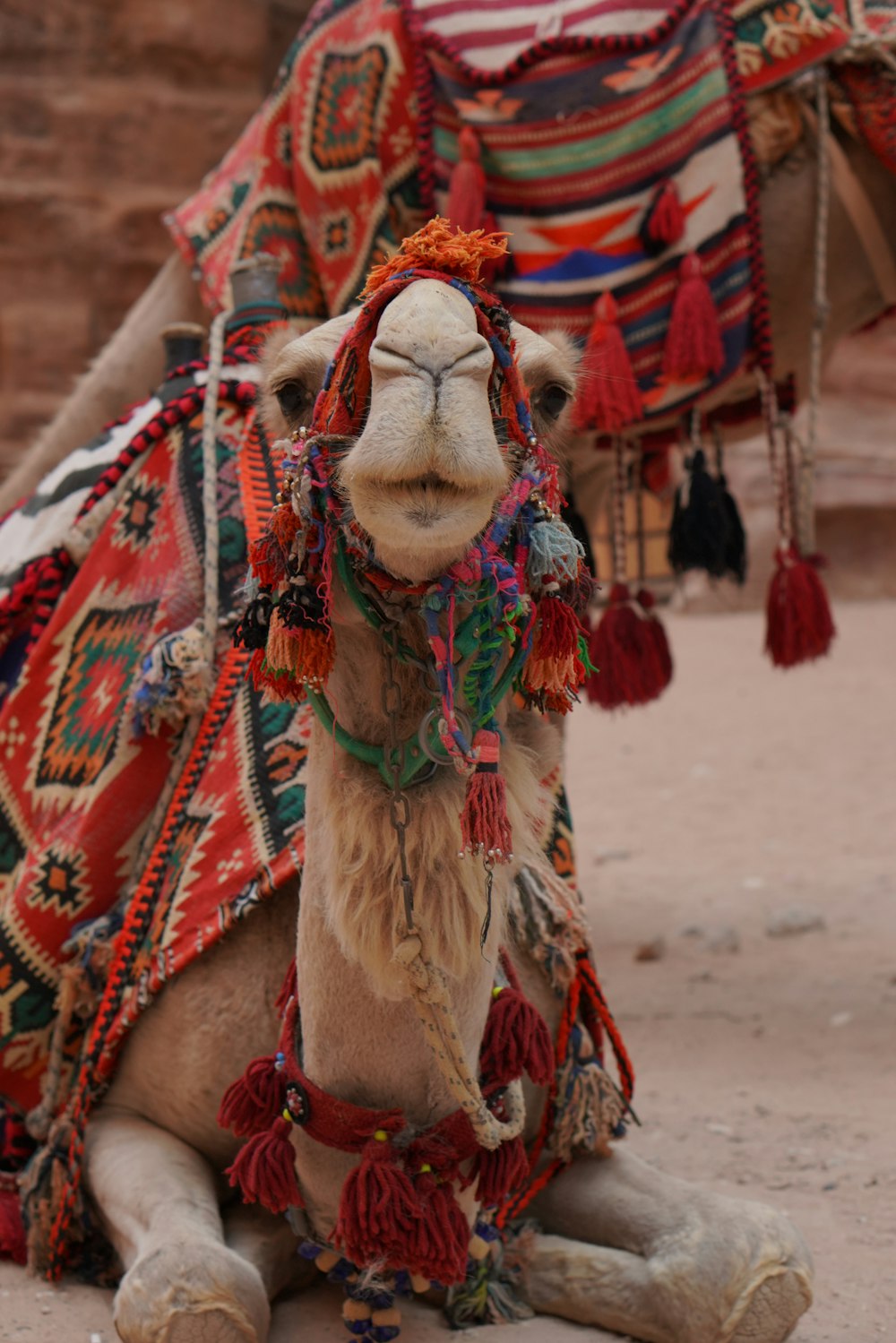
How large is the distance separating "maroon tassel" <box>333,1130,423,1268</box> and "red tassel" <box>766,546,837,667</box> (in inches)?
81.1

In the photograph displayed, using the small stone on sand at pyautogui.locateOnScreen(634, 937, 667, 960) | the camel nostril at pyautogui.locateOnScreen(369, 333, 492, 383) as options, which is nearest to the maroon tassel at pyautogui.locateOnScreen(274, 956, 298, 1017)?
the camel nostril at pyautogui.locateOnScreen(369, 333, 492, 383)

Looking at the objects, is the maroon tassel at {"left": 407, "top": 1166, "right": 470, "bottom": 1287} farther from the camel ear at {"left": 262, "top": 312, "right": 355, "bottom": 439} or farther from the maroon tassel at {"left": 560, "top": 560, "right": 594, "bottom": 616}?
the camel ear at {"left": 262, "top": 312, "right": 355, "bottom": 439}

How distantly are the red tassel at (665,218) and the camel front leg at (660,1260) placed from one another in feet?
6.11

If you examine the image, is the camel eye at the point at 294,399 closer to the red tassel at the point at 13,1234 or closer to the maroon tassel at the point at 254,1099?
the maroon tassel at the point at 254,1099

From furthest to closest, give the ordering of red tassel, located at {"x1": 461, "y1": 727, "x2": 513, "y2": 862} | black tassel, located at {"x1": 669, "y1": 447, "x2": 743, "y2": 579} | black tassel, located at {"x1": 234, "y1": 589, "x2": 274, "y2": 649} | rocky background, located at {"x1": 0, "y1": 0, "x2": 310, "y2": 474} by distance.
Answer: rocky background, located at {"x1": 0, "y1": 0, "x2": 310, "y2": 474} < black tassel, located at {"x1": 669, "y1": 447, "x2": 743, "y2": 579} < black tassel, located at {"x1": 234, "y1": 589, "x2": 274, "y2": 649} < red tassel, located at {"x1": 461, "y1": 727, "x2": 513, "y2": 862}

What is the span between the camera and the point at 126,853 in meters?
2.29

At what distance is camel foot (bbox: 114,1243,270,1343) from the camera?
1.73m

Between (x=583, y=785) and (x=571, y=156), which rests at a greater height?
(x=571, y=156)

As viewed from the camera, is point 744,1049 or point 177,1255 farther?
point 744,1049

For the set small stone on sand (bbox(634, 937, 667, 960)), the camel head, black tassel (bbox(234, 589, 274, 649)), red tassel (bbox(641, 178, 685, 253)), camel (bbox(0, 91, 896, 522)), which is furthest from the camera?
small stone on sand (bbox(634, 937, 667, 960))

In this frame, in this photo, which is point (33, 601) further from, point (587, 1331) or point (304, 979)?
point (587, 1331)

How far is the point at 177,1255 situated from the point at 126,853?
63 cm

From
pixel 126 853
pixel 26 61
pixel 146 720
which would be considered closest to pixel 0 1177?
pixel 126 853

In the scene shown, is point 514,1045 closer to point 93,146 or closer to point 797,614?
point 797,614
